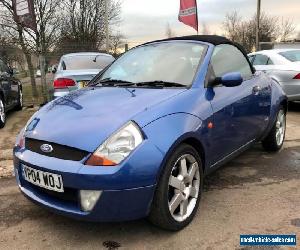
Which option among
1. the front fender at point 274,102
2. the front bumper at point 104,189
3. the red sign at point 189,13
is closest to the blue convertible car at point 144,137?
the front bumper at point 104,189

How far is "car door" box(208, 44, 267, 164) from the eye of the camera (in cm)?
394

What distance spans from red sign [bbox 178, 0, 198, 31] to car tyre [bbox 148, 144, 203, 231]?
34.1 ft

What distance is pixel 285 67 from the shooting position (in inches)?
362

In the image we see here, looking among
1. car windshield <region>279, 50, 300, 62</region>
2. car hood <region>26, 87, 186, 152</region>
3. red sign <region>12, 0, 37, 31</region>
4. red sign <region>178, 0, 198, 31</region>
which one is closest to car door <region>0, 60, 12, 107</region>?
red sign <region>12, 0, 37, 31</region>

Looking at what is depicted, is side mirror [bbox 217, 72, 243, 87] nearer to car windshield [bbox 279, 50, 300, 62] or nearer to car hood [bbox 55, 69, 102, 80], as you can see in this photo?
car hood [bbox 55, 69, 102, 80]

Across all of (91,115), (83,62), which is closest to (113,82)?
(91,115)

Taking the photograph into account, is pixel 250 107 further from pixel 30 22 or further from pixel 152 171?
pixel 30 22

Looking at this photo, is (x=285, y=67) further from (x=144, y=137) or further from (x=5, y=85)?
(x=144, y=137)

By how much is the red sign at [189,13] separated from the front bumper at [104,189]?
11.0 metres

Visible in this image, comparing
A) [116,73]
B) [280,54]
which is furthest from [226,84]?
[280,54]

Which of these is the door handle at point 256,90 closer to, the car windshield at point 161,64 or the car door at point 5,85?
the car windshield at point 161,64

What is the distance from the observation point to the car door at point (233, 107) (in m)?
3.94

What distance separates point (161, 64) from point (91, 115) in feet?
3.95

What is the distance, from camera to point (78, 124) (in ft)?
10.7
